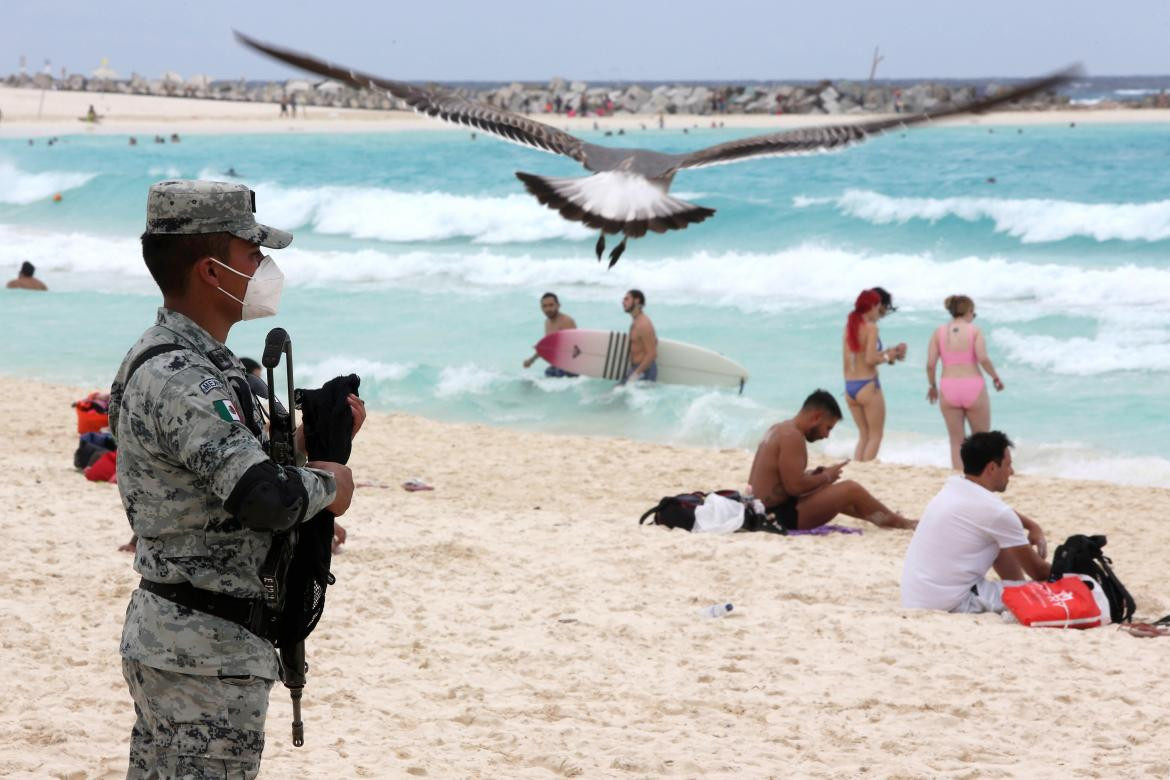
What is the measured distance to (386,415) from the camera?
11812mm

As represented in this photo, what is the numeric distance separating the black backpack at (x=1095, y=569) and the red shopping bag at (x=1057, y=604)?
7 cm

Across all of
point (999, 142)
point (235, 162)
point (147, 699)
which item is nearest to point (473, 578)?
point (147, 699)

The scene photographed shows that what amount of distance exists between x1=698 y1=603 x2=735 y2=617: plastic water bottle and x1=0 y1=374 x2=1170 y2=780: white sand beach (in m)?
0.05

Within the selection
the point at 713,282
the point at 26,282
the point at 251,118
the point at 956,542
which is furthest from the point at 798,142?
the point at 251,118

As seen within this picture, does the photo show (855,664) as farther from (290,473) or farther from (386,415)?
(386,415)

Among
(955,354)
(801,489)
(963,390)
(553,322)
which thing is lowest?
(801,489)

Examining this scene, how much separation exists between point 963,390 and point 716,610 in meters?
4.35

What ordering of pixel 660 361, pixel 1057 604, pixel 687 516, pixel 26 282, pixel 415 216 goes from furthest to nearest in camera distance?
1. pixel 415 216
2. pixel 26 282
3. pixel 660 361
4. pixel 687 516
5. pixel 1057 604

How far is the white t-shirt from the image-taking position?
5.79 meters

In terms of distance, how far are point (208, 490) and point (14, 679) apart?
9.29 ft

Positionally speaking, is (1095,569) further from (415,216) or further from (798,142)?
(415,216)

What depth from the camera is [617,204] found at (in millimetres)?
6742

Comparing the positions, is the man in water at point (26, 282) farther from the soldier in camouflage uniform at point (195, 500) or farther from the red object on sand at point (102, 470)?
the soldier in camouflage uniform at point (195, 500)

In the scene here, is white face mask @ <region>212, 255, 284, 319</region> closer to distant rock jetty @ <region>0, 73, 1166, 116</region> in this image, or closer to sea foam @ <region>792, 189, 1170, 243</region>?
sea foam @ <region>792, 189, 1170, 243</region>
